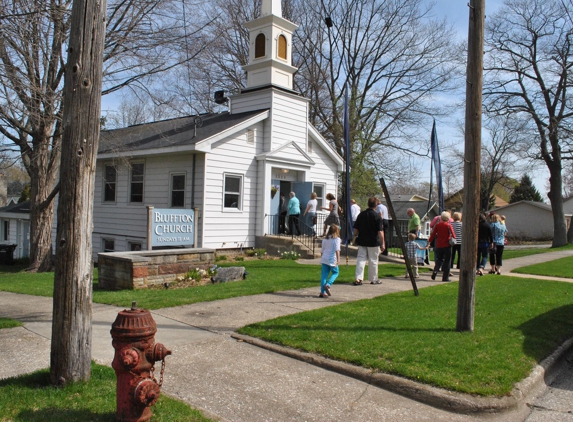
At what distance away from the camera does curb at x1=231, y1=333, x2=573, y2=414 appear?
15.0 ft

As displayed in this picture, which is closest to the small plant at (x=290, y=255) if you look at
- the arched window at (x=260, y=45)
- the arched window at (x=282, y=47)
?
the arched window at (x=282, y=47)

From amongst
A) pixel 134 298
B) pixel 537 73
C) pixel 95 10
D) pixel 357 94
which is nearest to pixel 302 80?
pixel 357 94

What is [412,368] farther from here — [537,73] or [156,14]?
[537,73]

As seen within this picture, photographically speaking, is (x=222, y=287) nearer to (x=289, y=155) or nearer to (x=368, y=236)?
(x=368, y=236)

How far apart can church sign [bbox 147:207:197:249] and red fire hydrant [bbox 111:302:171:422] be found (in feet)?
27.8

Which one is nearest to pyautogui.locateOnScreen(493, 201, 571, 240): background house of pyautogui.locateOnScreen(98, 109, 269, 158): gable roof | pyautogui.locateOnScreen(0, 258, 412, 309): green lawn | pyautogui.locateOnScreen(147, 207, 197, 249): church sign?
pyautogui.locateOnScreen(98, 109, 269, 158): gable roof

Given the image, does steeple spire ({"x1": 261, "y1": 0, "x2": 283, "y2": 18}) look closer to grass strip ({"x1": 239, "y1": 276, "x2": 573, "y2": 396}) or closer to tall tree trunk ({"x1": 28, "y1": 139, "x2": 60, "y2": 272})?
tall tree trunk ({"x1": 28, "y1": 139, "x2": 60, "y2": 272})

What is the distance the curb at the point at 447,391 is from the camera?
4.56m

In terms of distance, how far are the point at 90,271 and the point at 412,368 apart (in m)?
3.34

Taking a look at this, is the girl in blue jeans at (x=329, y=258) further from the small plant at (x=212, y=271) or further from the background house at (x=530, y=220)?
the background house at (x=530, y=220)

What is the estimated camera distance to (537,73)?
33.2 meters

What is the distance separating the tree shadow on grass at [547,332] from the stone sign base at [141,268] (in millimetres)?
7036

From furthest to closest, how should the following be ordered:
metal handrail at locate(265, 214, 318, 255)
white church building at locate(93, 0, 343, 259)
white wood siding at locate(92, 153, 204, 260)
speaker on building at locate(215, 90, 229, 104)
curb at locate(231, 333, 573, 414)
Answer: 1. speaker on building at locate(215, 90, 229, 104)
2. metal handrail at locate(265, 214, 318, 255)
3. white wood siding at locate(92, 153, 204, 260)
4. white church building at locate(93, 0, 343, 259)
5. curb at locate(231, 333, 573, 414)

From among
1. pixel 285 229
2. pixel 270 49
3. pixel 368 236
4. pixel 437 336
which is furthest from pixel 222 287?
pixel 270 49
